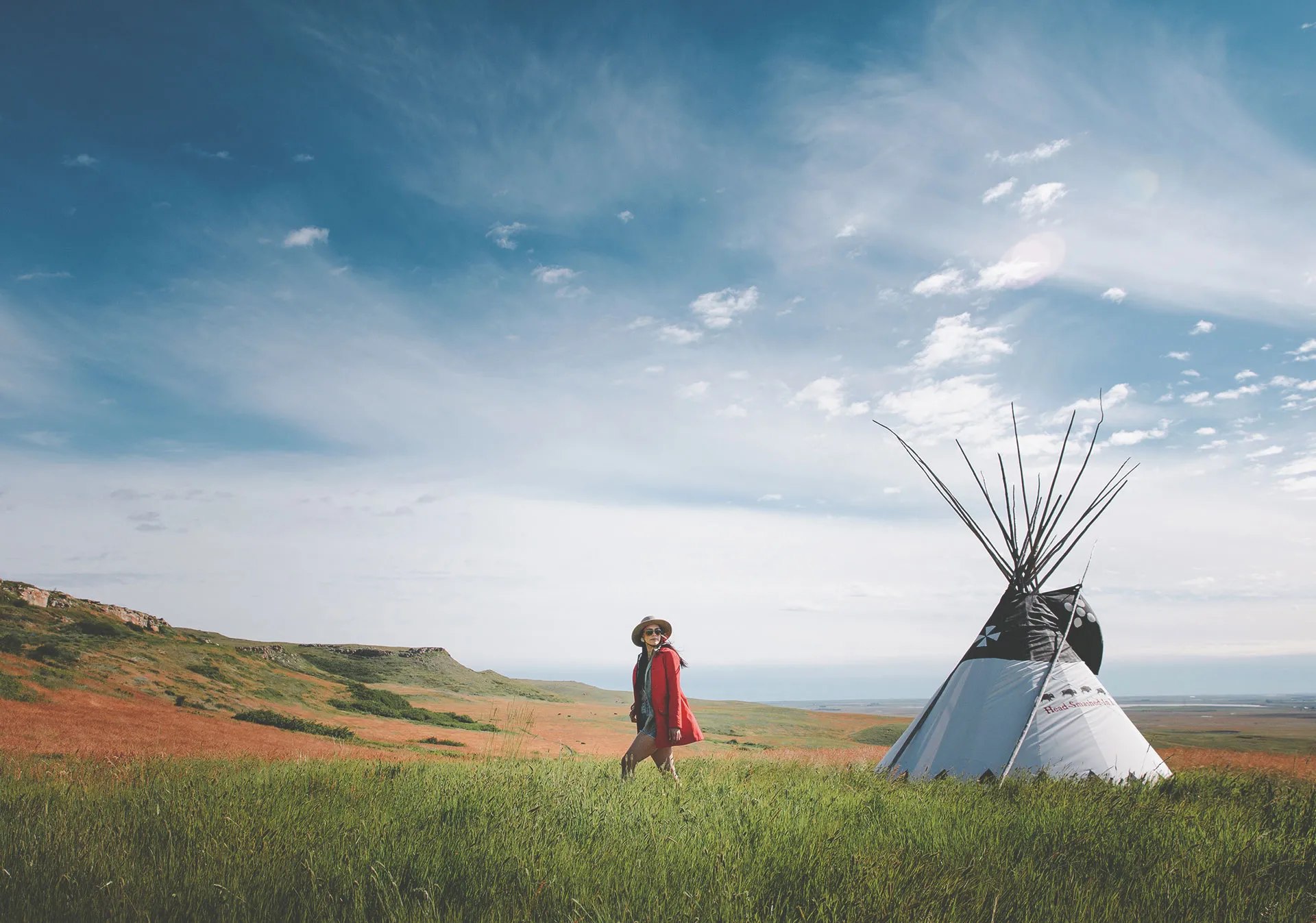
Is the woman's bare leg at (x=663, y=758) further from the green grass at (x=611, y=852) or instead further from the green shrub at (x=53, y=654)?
the green shrub at (x=53, y=654)

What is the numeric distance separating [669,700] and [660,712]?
0.14 meters

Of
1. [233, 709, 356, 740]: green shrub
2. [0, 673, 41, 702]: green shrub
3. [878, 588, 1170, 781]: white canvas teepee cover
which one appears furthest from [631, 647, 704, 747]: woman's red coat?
[0, 673, 41, 702]: green shrub

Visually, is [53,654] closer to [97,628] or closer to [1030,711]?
[97,628]

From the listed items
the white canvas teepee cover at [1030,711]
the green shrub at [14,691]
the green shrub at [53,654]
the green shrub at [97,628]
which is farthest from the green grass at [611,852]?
the green shrub at [97,628]

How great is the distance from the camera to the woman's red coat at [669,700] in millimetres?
6238

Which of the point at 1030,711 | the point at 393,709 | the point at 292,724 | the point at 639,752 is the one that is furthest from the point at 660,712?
the point at 393,709

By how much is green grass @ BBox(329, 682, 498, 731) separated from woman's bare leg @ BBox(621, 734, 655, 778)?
1300 cm

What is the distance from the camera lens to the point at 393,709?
18484mm

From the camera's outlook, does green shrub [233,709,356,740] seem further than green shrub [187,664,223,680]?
No

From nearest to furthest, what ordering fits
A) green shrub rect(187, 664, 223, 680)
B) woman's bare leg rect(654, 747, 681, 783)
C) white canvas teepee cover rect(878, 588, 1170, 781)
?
woman's bare leg rect(654, 747, 681, 783) < white canvas teepee cover rect(878, 588, 1170, 781) < green shrub rect(187, 664, 223, 680)

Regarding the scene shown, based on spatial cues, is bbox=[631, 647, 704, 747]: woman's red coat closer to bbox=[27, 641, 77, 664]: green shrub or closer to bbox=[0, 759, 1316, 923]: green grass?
bbox=[0, 759, 1316, 923]: green grass

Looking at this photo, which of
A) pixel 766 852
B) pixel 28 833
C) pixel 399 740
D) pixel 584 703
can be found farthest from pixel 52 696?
pixel 584 703

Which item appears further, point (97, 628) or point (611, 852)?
point (97, 628)

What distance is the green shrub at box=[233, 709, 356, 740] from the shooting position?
43.4 feet
